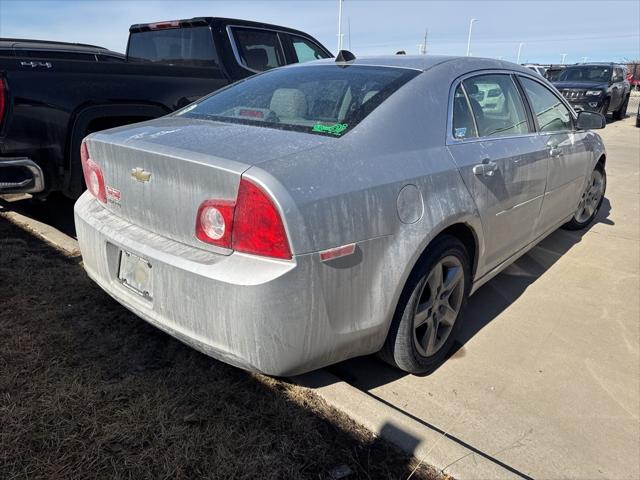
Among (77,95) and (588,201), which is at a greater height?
(77,95)

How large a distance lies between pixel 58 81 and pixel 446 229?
2985mm

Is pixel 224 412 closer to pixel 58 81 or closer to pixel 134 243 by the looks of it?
pixel 134 243

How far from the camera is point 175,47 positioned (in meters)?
5.50

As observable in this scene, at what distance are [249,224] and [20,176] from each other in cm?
257

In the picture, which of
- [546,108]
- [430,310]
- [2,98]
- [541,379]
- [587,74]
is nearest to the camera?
[430,310]

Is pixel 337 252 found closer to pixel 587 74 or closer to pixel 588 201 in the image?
pixel 588 201

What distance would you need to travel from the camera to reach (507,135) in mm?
3066

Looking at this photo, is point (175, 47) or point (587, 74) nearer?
point (175, 47)

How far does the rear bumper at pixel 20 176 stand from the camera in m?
3.40

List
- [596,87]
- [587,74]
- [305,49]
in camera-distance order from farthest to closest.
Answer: [587,74] → [596,87] → [305,49]

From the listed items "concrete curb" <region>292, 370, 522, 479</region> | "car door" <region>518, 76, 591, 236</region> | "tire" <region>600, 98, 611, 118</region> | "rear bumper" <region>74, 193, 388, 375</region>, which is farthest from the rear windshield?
"tire" <region>600, 98, 611, 118</region>

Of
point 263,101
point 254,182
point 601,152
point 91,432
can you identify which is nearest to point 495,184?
point 263,101

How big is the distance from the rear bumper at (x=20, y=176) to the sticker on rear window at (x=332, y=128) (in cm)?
241

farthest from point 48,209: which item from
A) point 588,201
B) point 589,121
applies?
point 588,201
